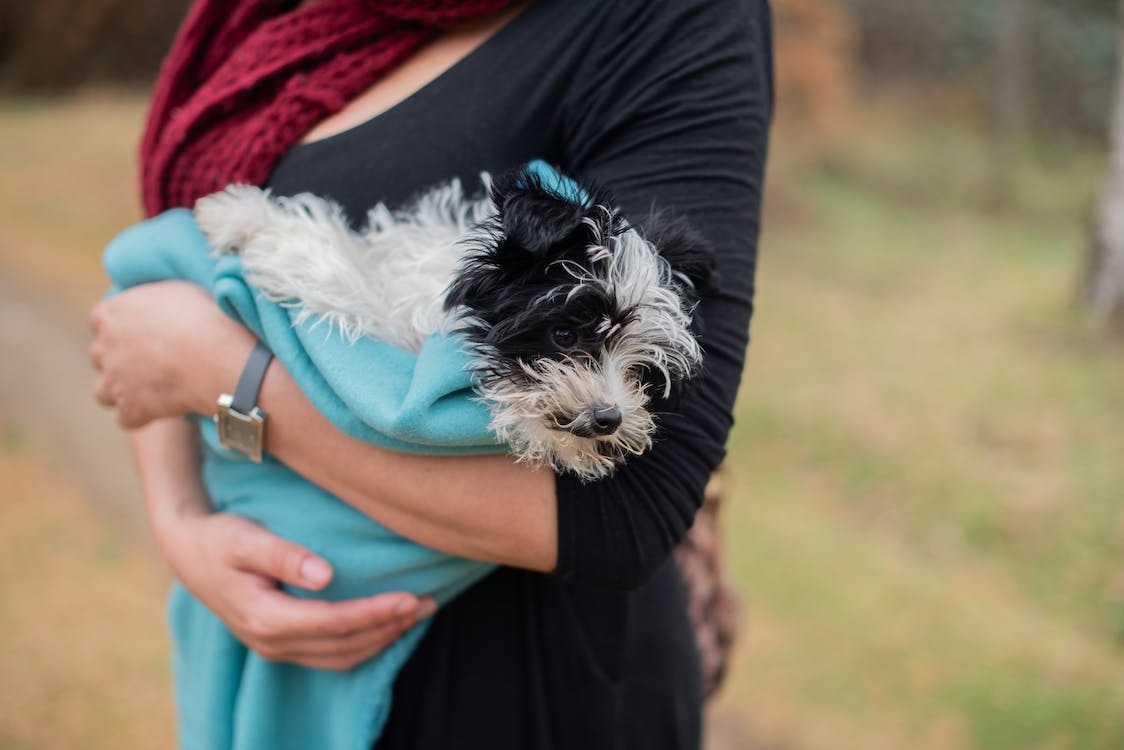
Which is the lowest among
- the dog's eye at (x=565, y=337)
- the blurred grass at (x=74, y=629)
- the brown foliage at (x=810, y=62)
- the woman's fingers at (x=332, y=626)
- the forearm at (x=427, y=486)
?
the blurred grass at (x=74, y=629)

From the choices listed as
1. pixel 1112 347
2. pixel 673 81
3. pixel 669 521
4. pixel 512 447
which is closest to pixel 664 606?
pixel 669 521

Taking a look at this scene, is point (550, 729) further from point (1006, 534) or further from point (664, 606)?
point (1006, 534)

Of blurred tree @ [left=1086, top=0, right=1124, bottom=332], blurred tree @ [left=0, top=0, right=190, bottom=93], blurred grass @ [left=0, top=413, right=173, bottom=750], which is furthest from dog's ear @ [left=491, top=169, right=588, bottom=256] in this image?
blurred tree @ [left=0, top=0, right=190, bottom=93]

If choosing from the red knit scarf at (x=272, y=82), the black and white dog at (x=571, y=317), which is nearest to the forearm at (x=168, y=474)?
the red knit scarf at (x=272, y=82)

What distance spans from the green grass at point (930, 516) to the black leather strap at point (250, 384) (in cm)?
283

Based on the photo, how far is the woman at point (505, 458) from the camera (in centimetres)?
121

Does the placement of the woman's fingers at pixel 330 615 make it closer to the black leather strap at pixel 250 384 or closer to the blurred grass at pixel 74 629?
the black leather strap at pixel 250 384

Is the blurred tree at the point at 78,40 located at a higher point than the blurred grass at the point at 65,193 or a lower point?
higher

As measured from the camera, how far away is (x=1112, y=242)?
6188mm

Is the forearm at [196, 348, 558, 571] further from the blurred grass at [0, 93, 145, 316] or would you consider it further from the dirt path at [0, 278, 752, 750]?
the blurred grass at [0, 93, 145, 316]

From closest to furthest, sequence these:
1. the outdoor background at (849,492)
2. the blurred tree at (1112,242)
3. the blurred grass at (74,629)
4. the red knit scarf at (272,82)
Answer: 1. the red knit scarf at (272,82)
2. the blurred grass at (74,629)
3. the outdoor background at (849,492)
4. the blurred tree at (1112,242)

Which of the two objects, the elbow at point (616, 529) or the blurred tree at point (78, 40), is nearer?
the elbow at point (616, 529)

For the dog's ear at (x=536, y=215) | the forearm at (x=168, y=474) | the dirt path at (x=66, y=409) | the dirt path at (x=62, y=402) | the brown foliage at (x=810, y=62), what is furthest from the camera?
the brown foliage at (x=810, y=62)

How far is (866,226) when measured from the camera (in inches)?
453
